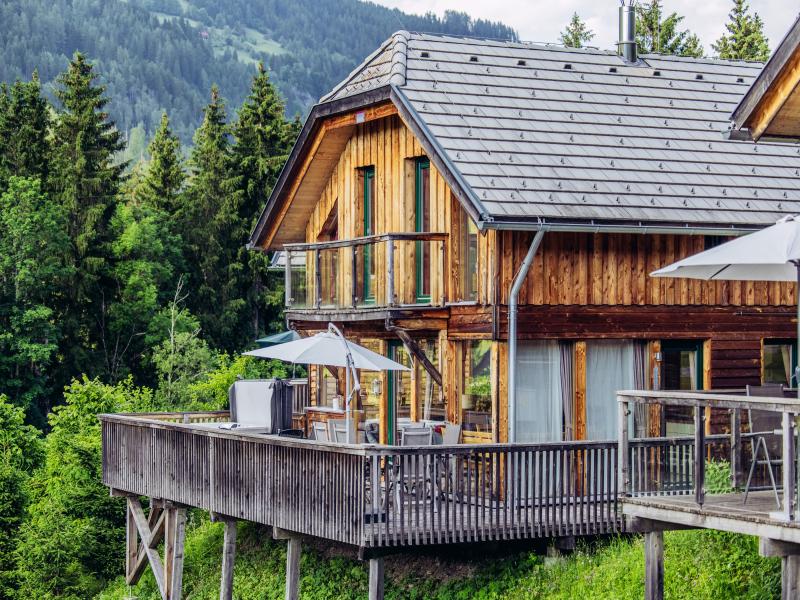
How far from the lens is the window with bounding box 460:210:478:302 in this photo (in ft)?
75.5

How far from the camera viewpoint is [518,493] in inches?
771

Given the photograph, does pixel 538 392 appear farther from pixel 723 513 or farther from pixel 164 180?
pixel 164 180

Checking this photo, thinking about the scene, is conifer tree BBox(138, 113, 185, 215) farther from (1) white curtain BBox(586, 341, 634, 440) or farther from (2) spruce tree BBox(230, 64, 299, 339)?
(1) white curtain BBox(586, 341, 634, 440)

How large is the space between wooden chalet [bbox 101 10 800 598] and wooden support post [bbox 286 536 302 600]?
0.07 meters

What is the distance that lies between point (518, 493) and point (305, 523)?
2.89 meters

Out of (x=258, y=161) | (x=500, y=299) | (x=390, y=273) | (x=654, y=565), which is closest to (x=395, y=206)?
(x=390, y=273)

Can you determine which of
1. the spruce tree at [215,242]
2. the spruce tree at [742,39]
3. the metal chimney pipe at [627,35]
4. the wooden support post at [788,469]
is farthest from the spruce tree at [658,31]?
the wooden support post at [788,469]

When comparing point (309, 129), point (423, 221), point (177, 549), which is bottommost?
point (177, 549)

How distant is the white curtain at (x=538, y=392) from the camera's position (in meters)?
22.5

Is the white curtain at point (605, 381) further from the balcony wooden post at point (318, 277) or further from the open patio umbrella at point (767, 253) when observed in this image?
the open patio umbrella at point (767, 253)

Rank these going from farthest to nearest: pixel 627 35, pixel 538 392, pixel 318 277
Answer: pixel 627 35
pixel 318 277
pixel 538 392

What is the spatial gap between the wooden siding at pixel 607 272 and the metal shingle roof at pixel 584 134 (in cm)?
69

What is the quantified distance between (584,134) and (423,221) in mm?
2867

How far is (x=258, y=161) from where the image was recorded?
56.7 m
